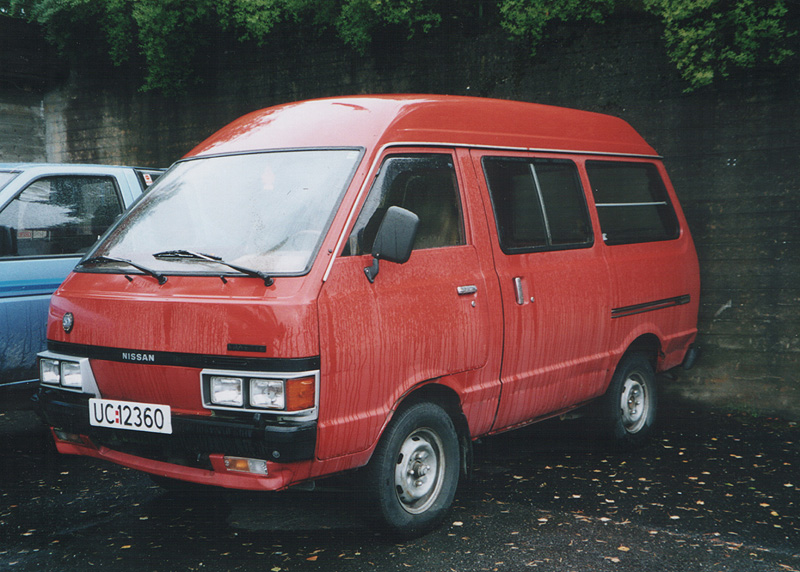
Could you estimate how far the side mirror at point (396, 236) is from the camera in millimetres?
3699

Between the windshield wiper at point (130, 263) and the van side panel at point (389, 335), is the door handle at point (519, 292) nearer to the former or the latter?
the van side panel at point (389, 335)

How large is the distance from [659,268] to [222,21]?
20.4 feet

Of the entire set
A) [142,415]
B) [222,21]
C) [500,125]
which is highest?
[222,21]

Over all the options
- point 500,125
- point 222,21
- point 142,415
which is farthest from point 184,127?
point 142,415

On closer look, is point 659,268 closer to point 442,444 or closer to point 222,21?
point 442,444

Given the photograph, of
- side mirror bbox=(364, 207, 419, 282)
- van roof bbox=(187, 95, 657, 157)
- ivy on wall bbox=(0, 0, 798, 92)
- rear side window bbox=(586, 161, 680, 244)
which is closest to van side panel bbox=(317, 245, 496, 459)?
side mirror bbox=(364, 207, 419, 282)

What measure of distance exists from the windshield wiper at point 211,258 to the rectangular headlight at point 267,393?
0.44 metres

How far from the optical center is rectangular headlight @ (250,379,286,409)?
3404mm

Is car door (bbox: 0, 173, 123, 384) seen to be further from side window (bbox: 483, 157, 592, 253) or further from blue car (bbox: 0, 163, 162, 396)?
side window (bbox: 483, 157, 592, 253)

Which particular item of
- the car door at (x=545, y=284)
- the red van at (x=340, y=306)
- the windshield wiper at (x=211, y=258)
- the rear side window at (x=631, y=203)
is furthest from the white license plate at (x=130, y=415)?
the rear side window at (x=631, y=203)

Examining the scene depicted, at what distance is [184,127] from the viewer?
10414 millimetres

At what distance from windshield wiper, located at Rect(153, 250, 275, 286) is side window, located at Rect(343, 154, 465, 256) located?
0.48 meters

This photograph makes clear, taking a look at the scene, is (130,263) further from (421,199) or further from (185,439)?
(421,199)

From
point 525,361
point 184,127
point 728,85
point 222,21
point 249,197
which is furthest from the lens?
point 184,127
